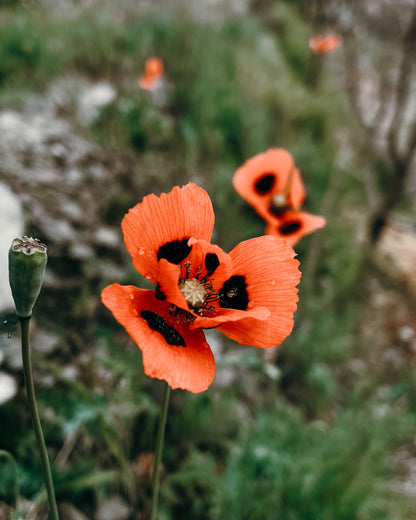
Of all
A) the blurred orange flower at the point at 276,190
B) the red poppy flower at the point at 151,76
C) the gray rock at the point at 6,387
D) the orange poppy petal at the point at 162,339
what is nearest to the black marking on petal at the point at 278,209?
the blurred orange flower at the point at 276,190

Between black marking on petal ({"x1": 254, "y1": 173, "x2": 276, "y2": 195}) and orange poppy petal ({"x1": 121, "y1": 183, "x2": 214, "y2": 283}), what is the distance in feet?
2.81

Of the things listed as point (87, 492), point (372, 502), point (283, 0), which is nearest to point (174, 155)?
point (87, 492)

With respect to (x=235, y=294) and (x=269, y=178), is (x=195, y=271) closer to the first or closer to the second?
(x=235, y=294)

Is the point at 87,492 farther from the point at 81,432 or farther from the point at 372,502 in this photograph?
the point at 372,502

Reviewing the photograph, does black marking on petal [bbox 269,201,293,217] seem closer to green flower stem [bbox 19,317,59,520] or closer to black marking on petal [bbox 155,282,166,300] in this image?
black marking on petal [bbox 155,282,166,300]

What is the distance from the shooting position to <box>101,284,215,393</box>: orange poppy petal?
703 millimetres

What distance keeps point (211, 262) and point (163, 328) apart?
0.67 feet

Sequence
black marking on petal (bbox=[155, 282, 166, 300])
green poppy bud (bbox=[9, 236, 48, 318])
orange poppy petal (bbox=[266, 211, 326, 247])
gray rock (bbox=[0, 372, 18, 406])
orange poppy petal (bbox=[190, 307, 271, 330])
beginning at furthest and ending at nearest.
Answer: orange poppy petal (bbox=[266, 211, 326, 247]) → gray rock (bbox=[0, 372, 18, 406]) → black marking on petal (bbox=[155, 282, 166, 300]) → orange poppy petal (bbox=[190, 307, 271, 330]) → green poppy bud (bbox=[9, 236, 48, 318])

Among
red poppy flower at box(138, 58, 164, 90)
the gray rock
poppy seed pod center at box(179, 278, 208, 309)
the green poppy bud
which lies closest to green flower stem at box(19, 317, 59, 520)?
the green poppy bud

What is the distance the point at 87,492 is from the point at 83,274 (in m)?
0.93

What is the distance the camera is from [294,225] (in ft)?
5.53

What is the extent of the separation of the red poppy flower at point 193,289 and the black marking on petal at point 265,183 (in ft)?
2.79

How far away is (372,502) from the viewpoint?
1.85 metres

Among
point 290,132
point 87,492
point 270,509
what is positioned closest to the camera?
point 87,492
